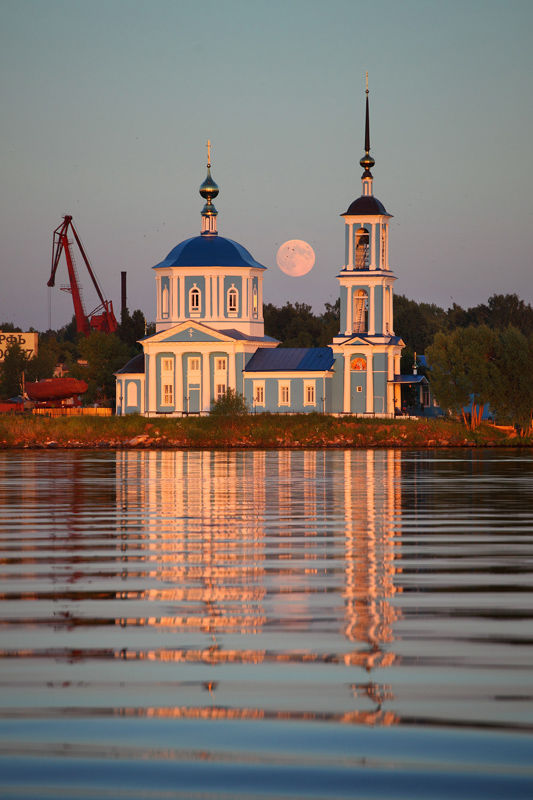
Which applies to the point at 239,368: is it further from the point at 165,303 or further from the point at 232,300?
the point at 165,303

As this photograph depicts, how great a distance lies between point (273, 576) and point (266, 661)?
453 centimetres

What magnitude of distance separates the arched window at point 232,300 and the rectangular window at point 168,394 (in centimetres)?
784

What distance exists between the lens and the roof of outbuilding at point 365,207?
9731cm

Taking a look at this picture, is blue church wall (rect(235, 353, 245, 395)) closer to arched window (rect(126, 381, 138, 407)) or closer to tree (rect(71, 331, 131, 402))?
arched window (rect(126, 381, 138, 407))

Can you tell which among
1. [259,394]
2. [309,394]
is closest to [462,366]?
[309,394]

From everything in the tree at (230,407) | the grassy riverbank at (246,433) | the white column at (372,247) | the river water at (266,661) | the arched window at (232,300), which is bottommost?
the river water at (266,661)

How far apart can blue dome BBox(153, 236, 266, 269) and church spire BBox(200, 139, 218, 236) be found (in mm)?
1941

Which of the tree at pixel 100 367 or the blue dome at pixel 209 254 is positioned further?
the tree at pixel 100 367

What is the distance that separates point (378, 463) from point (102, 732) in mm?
41401

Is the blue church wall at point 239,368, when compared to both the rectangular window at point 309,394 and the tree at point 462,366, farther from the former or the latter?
the tree at point 462,366

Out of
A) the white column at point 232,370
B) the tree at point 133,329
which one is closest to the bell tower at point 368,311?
the white column at point 232,370

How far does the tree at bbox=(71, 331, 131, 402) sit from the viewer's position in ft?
377

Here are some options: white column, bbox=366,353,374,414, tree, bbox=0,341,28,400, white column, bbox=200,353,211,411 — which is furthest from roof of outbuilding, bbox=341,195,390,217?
tree, bbox=0,341,28,400

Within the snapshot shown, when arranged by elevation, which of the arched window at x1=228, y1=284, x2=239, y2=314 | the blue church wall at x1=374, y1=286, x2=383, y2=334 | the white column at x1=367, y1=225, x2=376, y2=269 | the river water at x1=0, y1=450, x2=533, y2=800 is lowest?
the river water at x1=0, y1=450, x2=533, y2=800
